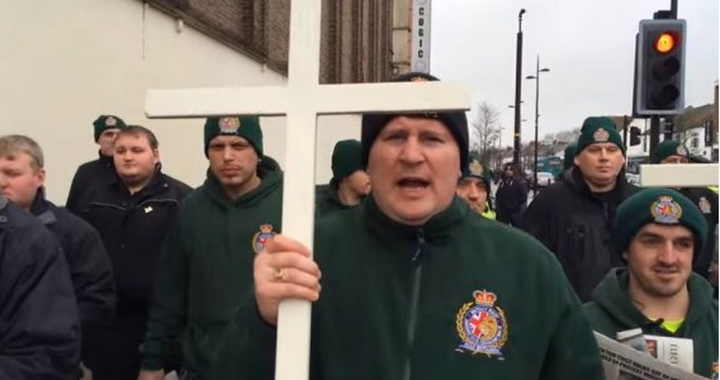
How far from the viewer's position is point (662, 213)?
2.71 metres

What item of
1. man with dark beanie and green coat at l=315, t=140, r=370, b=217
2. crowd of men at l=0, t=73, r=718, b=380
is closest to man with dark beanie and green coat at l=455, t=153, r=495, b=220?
man with dark beanie and green coat at l=315, t=140, r=370, b=217

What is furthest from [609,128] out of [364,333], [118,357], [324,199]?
[364,333]

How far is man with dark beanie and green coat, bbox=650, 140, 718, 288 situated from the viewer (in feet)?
15.2

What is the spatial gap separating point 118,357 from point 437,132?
3.14 m

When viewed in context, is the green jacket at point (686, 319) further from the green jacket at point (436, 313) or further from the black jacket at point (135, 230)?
the black jacket at point (135, 230)

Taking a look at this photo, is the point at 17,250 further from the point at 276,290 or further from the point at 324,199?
the point at 324,199

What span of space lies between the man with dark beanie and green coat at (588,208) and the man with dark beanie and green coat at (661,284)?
1.94 m

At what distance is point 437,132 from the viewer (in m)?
1.85

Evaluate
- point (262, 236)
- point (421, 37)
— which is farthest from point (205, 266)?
point (421, 37)

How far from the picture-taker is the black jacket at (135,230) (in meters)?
4.48

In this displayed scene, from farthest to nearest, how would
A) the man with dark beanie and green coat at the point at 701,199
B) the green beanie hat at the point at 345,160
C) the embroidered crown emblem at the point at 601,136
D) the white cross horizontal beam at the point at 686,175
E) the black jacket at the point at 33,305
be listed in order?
the green beanie hat at the point at 345,160, the embroidered crown emblem at the point at 601,136, the man with dark beanie and green coat at the point at 701,199, the black jacket at the point at 33,305, the white cross horizontal beam at the point at 686,175

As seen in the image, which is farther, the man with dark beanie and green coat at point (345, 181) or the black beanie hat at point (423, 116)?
the man with dark beanie and green coat at point (345, 181)

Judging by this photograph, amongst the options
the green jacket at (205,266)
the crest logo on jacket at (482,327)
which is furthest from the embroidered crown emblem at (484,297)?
the green jacket at (205,266)

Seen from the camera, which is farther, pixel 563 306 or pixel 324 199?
pixel 324 199
